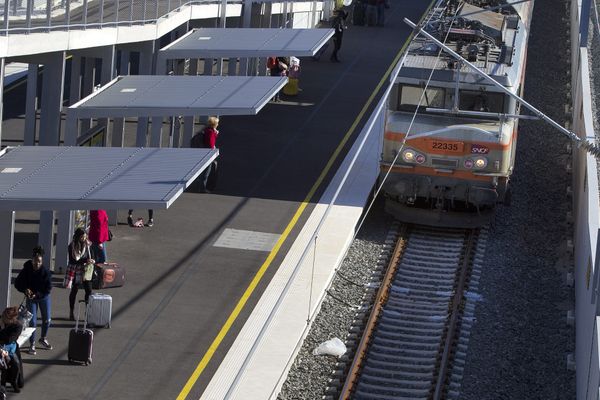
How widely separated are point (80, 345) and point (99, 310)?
1.43 meters

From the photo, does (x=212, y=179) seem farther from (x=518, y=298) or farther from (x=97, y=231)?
(x=518, y=298)

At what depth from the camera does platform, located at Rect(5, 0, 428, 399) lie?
56.4ft

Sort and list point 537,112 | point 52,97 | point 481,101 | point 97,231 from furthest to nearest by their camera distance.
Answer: point 481,101 < point 52,97 < point 97,231 < point 537,112

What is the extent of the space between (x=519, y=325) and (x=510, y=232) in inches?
194

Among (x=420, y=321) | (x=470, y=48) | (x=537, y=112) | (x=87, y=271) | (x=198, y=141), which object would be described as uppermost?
(x=537, y=112)

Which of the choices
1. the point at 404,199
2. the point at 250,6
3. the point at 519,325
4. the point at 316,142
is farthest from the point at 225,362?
the point at 250,6

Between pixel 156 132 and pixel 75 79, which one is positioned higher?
pixel 75 79

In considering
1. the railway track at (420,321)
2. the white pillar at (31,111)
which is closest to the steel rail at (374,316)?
the railway track at (420,321)

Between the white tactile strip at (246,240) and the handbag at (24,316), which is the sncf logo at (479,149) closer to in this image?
the white tactile strip at (246,240)

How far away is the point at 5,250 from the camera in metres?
18.0

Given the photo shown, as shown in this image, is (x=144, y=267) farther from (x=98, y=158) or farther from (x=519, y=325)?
(x=519, y=325)

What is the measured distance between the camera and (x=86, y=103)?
21.1m

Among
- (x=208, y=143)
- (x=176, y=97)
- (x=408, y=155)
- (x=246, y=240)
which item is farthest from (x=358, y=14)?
(x=176, y=97)

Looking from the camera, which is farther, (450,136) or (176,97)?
(450,136)
